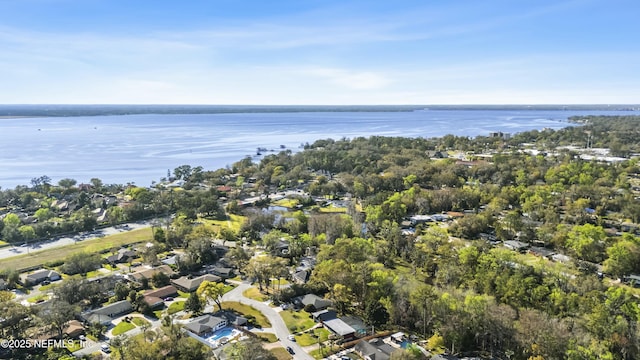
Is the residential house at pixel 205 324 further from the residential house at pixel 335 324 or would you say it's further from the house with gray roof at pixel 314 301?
the residential house at pixel 335 324

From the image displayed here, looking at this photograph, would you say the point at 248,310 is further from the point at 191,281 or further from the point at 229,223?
the point at 229,223

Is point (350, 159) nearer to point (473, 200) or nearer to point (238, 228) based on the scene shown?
point (473, 200)

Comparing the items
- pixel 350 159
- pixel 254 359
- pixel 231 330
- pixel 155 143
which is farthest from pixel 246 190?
pixel 155 143

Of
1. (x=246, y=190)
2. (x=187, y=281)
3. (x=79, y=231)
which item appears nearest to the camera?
(x=187, y=281)

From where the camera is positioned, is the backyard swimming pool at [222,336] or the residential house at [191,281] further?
the residential house at [191,281]

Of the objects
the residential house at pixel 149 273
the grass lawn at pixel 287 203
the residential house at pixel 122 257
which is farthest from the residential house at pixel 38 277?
the grass lawn at pixel 287 203

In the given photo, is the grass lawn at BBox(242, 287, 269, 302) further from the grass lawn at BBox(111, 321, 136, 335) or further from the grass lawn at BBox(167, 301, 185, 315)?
the grass lawn at BBox(111, 321, 136, 335)
